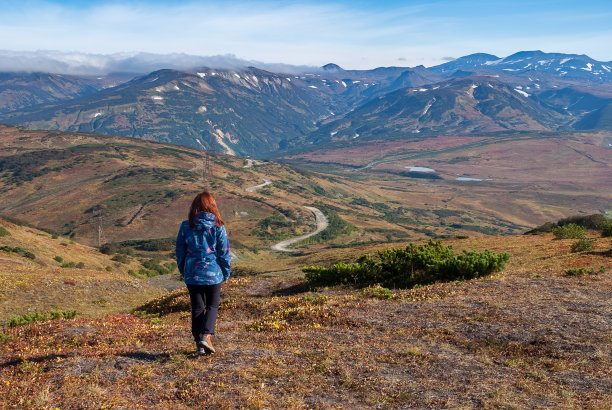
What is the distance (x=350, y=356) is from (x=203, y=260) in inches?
160

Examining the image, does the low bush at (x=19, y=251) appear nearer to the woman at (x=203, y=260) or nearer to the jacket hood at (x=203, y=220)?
the woman at (x=203, y=260)

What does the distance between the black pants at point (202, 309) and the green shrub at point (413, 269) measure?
35.1 feet

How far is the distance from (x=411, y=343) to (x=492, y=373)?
7.59 ft

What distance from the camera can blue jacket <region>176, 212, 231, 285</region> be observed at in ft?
33.6

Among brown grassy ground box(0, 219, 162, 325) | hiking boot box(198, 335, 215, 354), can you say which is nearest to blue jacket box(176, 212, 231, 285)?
hiking boot box(198, 335, 215, 354)

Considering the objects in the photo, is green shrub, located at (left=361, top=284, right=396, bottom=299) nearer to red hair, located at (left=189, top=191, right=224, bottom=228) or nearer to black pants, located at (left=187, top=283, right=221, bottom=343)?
black pants, located at (left=187, top=283, right=221, bottom=343)

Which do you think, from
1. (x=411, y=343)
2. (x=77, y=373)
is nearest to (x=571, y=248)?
(x=411, y=343)

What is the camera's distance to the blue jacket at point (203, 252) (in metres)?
10.2

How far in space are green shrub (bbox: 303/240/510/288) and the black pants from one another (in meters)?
10.7

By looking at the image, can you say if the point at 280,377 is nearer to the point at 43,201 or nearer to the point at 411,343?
the point at 411,343

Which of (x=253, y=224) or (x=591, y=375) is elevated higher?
(x=591, y=375)

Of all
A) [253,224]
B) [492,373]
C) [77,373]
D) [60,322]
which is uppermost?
[492,373]

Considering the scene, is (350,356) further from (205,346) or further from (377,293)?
(377,293)

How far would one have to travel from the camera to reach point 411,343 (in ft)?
36.8
